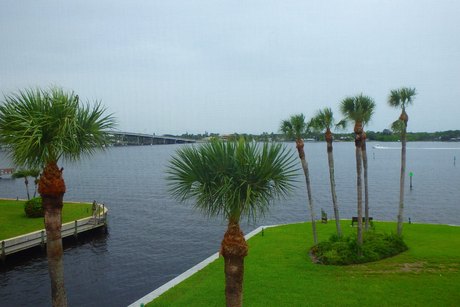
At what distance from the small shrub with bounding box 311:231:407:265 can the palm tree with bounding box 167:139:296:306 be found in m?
11.3

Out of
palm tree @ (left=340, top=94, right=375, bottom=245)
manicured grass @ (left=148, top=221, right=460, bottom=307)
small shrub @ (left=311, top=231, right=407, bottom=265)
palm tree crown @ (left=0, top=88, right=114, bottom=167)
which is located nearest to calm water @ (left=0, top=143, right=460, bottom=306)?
Answer: palm tree crown @ (left=0, top=88, right=114, bottom=167)

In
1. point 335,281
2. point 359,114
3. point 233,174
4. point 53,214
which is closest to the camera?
point 233,174

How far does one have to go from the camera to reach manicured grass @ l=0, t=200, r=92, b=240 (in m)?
33.3

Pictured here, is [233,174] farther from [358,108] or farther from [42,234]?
[42,234]

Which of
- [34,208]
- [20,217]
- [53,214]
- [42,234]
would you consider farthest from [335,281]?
[20,217]

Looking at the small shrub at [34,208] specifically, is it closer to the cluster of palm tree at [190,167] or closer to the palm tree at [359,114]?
the cluster of palm tree at [190,167]

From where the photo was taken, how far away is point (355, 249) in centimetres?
2184

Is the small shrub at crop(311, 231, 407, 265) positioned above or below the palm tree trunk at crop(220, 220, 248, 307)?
below

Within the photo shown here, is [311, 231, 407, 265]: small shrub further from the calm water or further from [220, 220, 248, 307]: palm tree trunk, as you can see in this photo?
[220, 220, 248, 307]: palm tree trunk

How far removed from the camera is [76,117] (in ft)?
40.4

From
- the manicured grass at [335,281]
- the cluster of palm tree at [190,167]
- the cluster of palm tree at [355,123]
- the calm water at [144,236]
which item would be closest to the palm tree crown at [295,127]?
the cluster of palm tree at [355,123]

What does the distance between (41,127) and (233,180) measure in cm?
591

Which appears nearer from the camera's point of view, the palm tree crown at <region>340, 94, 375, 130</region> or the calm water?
the palm tree crown at <region>340, 94, 375, 130</region>

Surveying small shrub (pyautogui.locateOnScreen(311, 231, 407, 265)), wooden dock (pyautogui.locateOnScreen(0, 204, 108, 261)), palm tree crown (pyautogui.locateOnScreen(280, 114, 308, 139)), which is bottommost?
wooden dock (pyautogui.locateOnScreen(0, 204, 108, 261))
